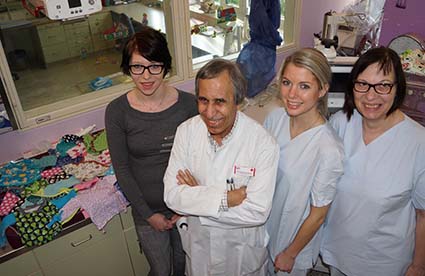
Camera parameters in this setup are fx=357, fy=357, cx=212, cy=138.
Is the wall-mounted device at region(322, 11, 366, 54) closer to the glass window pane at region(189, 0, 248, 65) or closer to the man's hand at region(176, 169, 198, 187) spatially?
the glass window pane at region(189, 0, 248, 65)

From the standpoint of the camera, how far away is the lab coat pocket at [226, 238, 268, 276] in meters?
1.42

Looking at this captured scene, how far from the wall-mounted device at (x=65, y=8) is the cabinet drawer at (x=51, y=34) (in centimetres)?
83

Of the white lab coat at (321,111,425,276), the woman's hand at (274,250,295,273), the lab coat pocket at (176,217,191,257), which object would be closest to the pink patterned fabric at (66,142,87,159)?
the lab coat pocket at (176,217,191,257)

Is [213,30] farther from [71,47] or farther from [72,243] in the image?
[72,243]

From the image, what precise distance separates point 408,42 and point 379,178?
1178mm

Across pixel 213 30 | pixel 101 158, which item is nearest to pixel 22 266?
pixel 101 158

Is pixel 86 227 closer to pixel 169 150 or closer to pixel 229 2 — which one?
pixel 169 150

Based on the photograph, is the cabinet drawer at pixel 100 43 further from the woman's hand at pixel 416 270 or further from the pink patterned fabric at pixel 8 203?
the woman's hand at pixel 416 270

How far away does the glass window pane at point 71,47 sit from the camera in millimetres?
2256

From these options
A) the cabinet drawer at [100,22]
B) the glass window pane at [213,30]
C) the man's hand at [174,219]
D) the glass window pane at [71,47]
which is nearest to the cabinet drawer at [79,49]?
the glass window pane at [71,47]

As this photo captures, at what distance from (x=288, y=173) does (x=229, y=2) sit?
210 cm

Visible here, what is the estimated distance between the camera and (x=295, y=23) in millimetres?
2986

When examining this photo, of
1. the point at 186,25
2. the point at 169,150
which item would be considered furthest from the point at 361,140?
the point at 186,25

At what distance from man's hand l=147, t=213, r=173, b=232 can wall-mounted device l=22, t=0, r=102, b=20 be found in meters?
1.07
